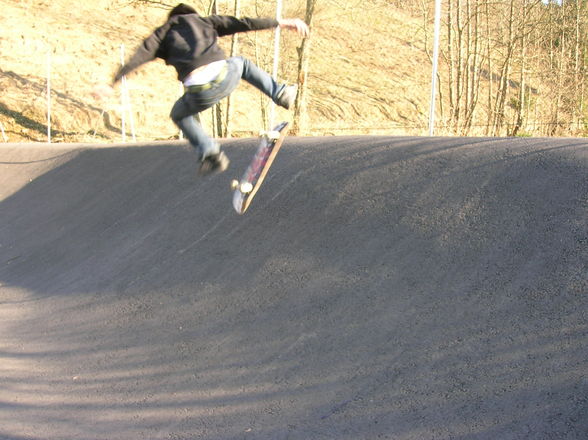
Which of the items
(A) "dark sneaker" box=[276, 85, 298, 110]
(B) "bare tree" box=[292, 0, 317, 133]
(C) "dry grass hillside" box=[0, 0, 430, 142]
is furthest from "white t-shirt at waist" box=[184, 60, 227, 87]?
(C) "dry grass hillside" box=[0, 0, 430, 142]

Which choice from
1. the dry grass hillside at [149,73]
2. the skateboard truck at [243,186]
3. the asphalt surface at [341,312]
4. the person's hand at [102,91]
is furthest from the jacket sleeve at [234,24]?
the dry grass hillside at [149,73]

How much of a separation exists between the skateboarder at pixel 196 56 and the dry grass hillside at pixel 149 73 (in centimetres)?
1250

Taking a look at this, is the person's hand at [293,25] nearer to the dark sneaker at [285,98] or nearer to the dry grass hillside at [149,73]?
the dark sneaker at [285,98]

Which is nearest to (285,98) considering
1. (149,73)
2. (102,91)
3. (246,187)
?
(246,187)

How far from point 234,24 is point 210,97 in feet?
2.04

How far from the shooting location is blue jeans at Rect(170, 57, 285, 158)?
4.60 metres

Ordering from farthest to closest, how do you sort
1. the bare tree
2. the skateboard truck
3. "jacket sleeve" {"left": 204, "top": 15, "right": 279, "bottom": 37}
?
the bare tree < the skateboard truck < "jacket sleeve" {"left": 204, "top": 15, "right": 279, "bottom": 37}

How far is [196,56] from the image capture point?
14.5ft

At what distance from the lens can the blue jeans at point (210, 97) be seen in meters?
4.60

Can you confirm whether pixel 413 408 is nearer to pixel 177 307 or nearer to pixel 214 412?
pixel 214 412

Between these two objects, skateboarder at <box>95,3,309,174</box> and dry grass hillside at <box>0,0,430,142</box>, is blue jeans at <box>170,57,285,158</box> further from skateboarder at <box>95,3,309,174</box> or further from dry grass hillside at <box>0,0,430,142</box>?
dry grass hillside at <box>0,0,430,142</box>

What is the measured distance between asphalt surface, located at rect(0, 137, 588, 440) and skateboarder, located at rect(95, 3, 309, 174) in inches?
65.5

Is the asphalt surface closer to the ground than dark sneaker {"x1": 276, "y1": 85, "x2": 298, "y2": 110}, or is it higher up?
closer to the ground

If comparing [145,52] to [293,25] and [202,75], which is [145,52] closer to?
[202,75]
